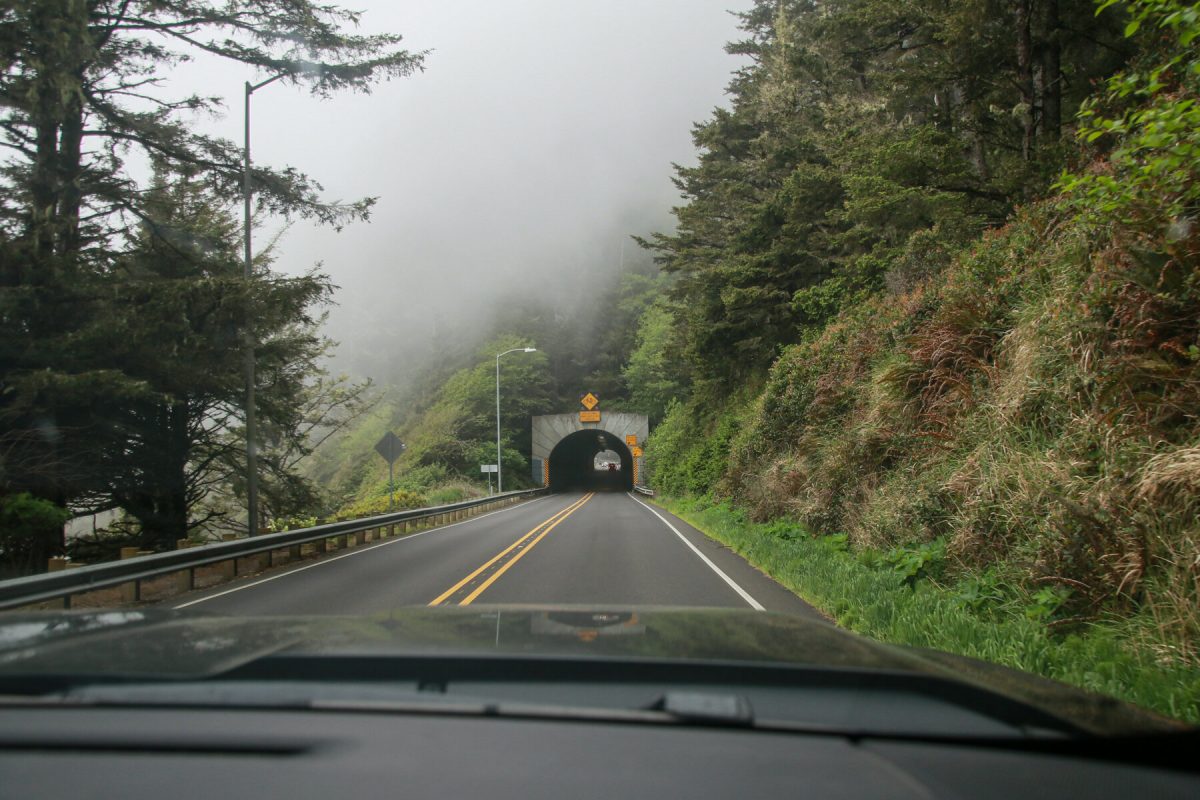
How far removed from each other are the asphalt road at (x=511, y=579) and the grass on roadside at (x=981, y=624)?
25.1 inches

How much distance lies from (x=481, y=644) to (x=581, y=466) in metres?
82.4

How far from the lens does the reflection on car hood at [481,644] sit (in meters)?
2.29

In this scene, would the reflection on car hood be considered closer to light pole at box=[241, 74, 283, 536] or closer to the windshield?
the windshield

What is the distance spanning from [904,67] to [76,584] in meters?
15.7

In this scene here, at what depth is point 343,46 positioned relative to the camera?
60.5 feet

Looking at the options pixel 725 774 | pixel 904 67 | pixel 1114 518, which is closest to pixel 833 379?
pixel 904 67

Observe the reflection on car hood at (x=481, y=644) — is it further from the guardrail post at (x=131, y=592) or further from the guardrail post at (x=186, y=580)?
the guardrail post at (x=186, y=580)

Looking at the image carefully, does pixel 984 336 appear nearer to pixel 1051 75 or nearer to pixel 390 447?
pixel 1051 75

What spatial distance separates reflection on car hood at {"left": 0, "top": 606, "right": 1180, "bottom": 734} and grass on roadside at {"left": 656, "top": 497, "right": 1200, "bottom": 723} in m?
2.37

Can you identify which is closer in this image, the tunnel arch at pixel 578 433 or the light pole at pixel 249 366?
the light pole at pixel 249 366

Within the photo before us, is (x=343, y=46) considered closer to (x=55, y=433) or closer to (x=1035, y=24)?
(x=55, y=433)

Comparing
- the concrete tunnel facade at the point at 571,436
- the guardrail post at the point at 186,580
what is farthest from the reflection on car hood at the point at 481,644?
the concrete tunnel facade at the point at 571,436

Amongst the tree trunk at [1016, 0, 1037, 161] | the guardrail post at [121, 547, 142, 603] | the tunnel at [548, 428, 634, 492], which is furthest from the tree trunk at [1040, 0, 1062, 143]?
the tunnel at [548, 428, 634, 492]

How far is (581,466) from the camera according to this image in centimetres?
8481
